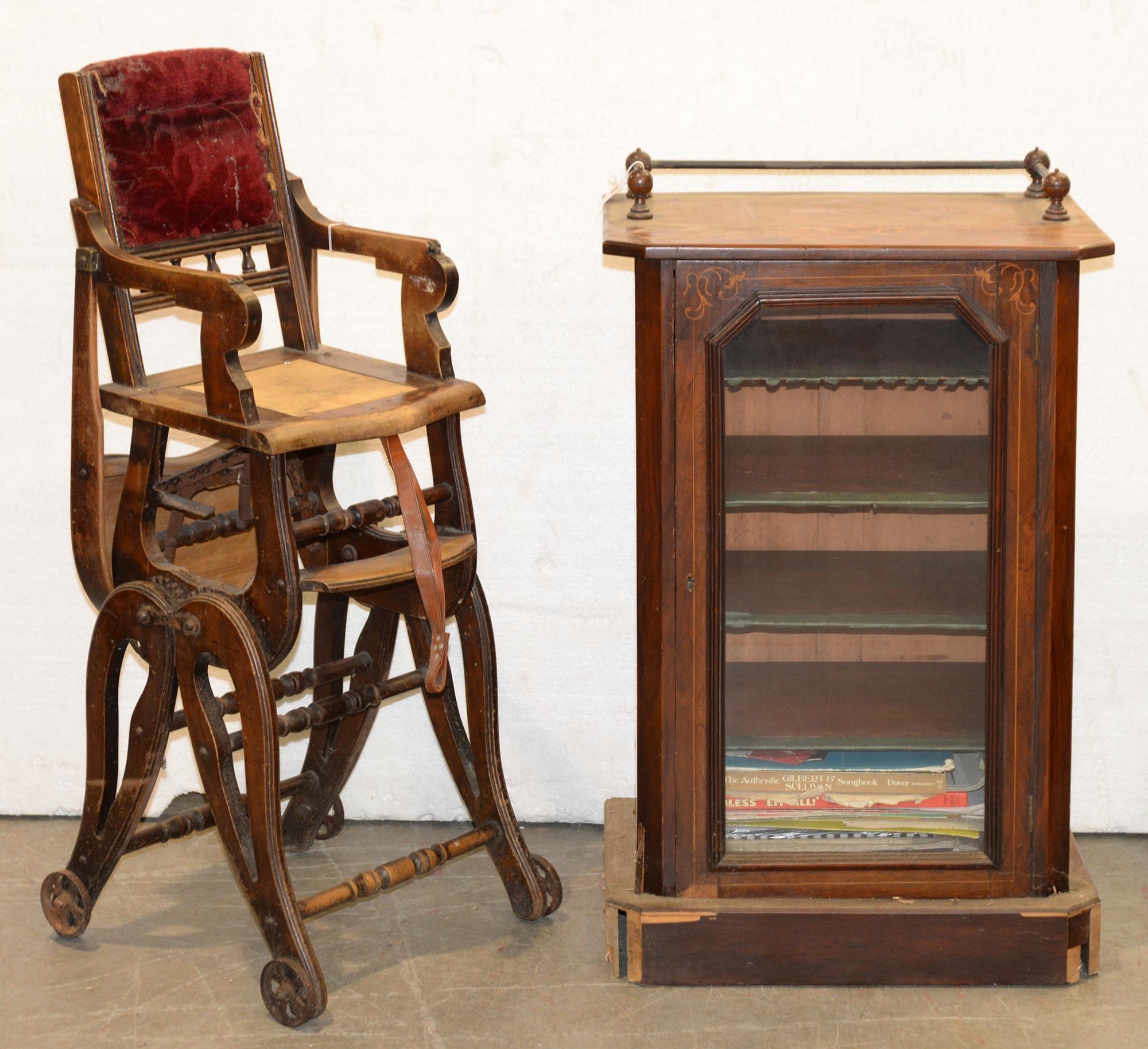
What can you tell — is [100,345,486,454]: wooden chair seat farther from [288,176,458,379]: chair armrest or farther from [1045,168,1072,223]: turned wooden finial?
[1045,168,1072,223]: turned wooden finial

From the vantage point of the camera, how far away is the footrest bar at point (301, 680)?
265cm

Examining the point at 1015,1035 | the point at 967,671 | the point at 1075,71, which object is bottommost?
the point at 1015,1035

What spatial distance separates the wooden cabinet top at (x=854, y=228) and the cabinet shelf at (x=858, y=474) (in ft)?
1.04

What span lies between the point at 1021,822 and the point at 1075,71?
144cm

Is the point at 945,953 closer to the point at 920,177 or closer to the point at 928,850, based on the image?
the point at 928,850

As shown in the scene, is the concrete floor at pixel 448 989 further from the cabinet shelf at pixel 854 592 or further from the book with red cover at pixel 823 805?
the cabinet shelf at pixel 854 592

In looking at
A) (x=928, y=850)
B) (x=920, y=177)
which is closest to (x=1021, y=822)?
(x=928, y=850)

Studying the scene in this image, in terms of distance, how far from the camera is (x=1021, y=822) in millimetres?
2684

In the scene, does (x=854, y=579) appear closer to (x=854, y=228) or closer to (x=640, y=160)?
(x=854, y=228)

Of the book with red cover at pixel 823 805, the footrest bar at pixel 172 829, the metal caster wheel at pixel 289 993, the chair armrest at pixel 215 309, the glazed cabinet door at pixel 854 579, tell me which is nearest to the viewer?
the chair armrest at pixel 215 309

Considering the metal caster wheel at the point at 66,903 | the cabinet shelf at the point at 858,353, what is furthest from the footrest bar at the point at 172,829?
the cabinet shelf at the point at 858,353

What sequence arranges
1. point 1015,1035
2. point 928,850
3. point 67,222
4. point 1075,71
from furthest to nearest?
point 67,222
point 1075,71
point 928,850
point 1015,1035

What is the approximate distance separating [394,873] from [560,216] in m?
1.32

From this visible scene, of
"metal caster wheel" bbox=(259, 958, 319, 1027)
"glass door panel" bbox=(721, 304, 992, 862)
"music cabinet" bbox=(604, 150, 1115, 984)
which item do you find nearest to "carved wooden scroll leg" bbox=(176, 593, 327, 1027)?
"metal caster wheel" bbox=(259, 958, 319, 1027)
